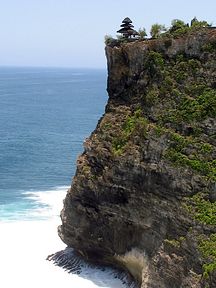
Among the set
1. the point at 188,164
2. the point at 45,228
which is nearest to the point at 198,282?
the point at 188,164

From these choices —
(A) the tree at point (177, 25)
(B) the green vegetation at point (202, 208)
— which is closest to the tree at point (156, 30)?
(A) the tree at point (177, 25)

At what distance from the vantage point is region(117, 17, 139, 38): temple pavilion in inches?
1610

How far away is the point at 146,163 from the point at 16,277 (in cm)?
1356

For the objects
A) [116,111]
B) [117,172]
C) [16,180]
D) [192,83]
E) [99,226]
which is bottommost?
[16,180]

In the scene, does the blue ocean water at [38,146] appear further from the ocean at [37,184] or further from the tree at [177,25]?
the tree at [177,25]

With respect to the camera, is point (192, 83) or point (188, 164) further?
point (192, 83)

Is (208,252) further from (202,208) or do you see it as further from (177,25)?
(177,25)

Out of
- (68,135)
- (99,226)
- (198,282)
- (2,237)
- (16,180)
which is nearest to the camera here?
(198,282)

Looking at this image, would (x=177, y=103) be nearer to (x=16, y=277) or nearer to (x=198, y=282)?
(x=198, y=282)

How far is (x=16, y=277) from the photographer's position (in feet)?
131

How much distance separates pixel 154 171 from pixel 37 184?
34086 mm

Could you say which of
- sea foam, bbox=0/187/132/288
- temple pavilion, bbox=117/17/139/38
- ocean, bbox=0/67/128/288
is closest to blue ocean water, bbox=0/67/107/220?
ocean, bbox=0/67/128/288

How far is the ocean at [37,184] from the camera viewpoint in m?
40.4

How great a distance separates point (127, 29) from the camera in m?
41.3
